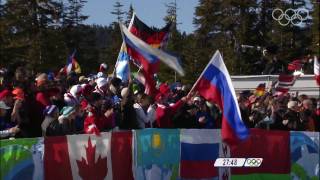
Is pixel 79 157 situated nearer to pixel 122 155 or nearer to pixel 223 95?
pixel 122 155

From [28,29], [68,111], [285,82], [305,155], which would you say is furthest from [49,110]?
[28,29]

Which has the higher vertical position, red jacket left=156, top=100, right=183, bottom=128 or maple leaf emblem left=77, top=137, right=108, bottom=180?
red jacket left=156, top=100, right=183, bottom=128

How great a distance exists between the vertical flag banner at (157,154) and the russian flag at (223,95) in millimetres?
970

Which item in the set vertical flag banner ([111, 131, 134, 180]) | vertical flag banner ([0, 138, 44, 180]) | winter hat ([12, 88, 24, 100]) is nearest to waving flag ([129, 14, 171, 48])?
vertical flag banner ([111, 131, 134, 180])

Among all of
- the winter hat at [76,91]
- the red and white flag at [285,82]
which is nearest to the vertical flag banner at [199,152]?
the winter hat at [76,91]

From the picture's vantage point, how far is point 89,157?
1075cm

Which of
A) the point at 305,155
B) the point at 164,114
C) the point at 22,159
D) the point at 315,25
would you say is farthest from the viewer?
the point at 315,25

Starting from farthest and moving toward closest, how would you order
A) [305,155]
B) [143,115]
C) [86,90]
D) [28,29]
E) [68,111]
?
[28,29] < [305,155] < [86,90] < [143,115] < [68,111]

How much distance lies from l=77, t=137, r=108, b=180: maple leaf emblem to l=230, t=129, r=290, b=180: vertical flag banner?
8.14ft

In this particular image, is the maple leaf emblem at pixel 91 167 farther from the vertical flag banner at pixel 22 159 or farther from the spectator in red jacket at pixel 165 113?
the spectator in red jacket at pixel 165 113

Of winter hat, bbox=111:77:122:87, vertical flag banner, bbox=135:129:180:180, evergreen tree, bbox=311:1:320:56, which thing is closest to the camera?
vertical flag banner, bbox=135:129:180:180

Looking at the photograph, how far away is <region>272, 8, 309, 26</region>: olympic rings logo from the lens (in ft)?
212

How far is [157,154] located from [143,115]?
2.52 ft

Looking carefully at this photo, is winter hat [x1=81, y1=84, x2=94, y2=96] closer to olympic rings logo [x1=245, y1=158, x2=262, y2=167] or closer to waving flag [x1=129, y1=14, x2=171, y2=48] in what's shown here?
waving flag [x1=129, y1=14, x2=171, y2=48]
